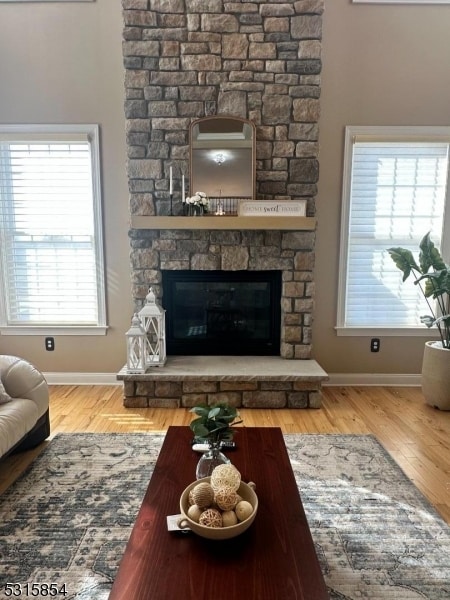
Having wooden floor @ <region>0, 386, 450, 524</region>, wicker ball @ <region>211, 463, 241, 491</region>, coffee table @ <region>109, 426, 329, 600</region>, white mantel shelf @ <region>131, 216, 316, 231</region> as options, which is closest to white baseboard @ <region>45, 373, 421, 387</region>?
wooden floor @ <region>0, 386, 450, 524</region>

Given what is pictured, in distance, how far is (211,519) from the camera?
4.29 ft

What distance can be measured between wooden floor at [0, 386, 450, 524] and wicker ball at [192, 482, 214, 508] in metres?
1.59

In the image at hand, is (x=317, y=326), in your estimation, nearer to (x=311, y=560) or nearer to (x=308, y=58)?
(x=308, y=58)

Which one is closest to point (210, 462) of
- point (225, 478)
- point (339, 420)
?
point (225, 478)

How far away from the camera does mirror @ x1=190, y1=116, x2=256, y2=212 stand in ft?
11.6

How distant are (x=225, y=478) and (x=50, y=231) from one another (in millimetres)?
3272

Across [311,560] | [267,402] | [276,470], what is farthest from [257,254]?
[311,560]

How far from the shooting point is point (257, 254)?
3.68m

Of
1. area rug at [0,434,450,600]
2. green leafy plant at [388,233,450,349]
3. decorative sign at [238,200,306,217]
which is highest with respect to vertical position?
decorative sign at [238,200,306,217]

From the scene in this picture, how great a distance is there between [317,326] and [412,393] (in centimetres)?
107

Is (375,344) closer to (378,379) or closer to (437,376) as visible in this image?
(378,379)

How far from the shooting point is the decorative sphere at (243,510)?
1.34 metres

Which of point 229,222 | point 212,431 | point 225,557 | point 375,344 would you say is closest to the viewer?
point 225,557

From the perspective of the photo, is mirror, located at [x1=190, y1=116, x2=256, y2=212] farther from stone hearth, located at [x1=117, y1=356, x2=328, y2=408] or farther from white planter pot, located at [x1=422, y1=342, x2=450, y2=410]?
white planter pot, located at [x1=422, y1=342, x2=450, y2=410]
